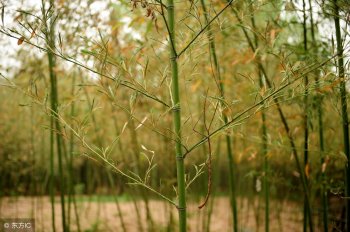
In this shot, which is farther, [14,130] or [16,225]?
[14,130]

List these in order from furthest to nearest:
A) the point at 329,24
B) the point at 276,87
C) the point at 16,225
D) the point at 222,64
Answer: the point at 222,64
the point at 16,225
the point at 329,24
the point at 276,87

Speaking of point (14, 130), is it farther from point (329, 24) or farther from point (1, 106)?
point (329, 24)

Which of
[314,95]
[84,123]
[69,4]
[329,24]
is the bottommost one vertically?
[84,123]

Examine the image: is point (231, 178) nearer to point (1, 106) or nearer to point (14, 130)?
point (1, 106)

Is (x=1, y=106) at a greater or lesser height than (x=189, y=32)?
greater

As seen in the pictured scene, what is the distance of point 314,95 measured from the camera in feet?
7.17

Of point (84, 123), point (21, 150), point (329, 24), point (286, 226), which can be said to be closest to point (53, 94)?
point (84, 123)

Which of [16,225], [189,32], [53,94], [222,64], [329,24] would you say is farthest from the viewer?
[222,64]

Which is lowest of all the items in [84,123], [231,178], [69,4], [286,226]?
[286,226]

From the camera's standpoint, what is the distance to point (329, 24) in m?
2.16

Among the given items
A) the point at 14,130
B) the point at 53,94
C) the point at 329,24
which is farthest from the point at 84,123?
the point at 14,130

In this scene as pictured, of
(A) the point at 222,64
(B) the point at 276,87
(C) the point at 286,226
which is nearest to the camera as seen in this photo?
(B) the point at 276,87

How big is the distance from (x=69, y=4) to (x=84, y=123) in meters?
1.74

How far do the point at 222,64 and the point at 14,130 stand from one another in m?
4.86
